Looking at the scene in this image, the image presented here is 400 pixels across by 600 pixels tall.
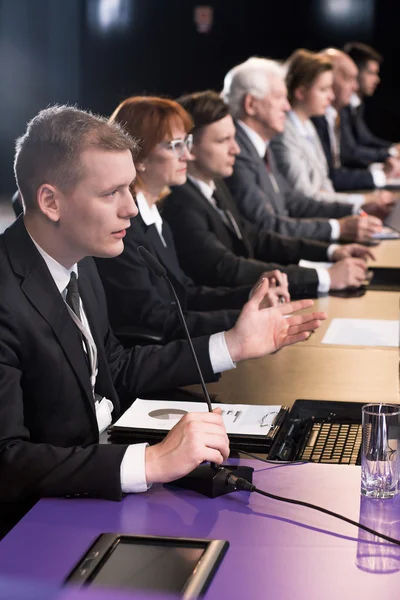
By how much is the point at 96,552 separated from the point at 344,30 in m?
8.15

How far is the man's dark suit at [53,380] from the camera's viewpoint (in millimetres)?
1630

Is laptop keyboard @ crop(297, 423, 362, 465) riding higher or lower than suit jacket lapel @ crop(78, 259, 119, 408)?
lower

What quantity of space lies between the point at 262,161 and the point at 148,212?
169 centimetres

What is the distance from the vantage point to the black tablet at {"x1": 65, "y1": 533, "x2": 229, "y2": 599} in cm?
130

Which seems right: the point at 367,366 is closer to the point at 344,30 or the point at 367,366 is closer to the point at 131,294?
the point at 131,294

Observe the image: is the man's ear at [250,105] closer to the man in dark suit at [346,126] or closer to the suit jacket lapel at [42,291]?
the man in dark suit at [346,126]

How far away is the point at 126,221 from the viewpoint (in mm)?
1931

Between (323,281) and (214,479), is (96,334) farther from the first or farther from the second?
(323,281)

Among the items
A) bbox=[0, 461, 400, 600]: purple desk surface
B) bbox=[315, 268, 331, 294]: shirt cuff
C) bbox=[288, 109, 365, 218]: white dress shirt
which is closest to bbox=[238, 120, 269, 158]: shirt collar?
bbox=[288, 109, 365, 218]: white dress shirt

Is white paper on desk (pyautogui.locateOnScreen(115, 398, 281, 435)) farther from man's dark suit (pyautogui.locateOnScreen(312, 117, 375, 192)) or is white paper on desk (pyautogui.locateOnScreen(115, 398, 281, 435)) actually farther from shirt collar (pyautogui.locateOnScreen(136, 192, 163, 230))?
man's dark suit (pyautogui.locateOnScreen(312, 117, 375, 192))

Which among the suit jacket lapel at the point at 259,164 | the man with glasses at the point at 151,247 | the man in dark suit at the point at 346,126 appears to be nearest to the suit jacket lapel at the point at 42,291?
the man with glasses at the point at 151,247

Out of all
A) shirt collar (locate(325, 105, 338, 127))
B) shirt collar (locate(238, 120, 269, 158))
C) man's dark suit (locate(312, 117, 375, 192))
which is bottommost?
man's dark suit (locate(312, 117, 375, 192))

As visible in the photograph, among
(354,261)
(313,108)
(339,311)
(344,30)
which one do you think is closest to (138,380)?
(339,311)

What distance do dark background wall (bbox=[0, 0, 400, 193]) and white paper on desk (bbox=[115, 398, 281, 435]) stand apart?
2.08 ft
